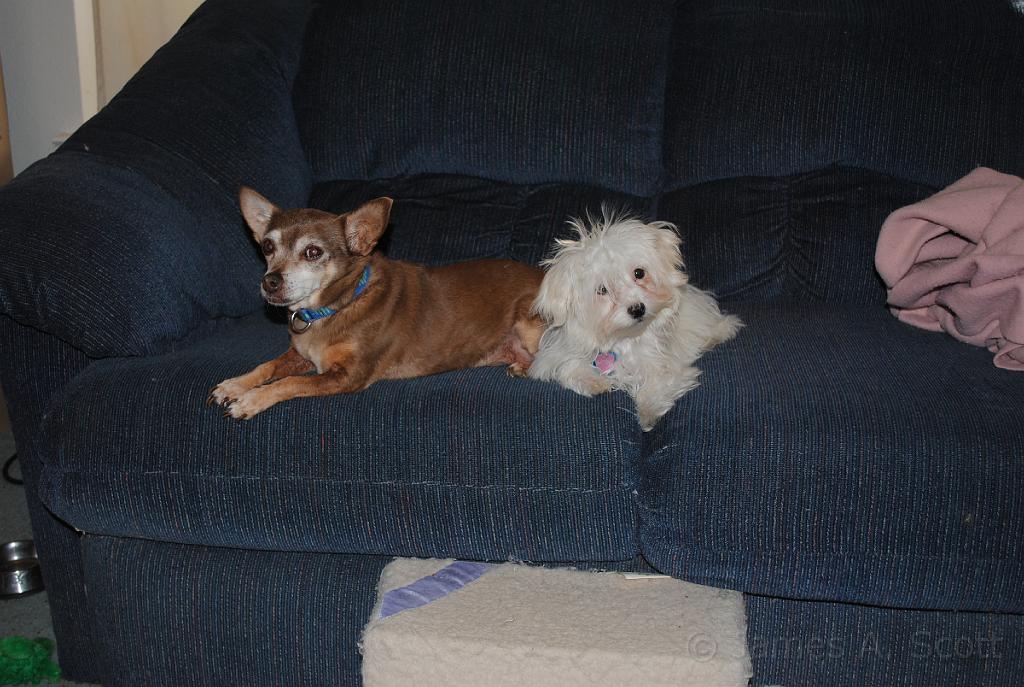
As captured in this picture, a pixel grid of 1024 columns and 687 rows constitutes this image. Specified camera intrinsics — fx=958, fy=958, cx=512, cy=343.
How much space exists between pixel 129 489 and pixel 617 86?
1840 mm

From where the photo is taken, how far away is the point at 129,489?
2092 millimetres

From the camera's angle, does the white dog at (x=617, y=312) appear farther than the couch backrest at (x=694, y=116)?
No

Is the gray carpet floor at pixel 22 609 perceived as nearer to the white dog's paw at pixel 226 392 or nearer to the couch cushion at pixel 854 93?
the white dog's paw at pixel 226 392

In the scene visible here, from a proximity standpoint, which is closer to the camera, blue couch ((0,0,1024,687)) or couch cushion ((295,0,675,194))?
blue couch ((0,0,1024,687))

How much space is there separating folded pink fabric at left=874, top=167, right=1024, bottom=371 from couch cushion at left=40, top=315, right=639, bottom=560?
0.94 meters

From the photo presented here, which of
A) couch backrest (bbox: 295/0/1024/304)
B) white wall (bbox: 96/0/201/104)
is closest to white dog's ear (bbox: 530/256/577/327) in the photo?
couch backrest (bbox: 295/0/1024/304)

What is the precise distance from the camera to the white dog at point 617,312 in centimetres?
230

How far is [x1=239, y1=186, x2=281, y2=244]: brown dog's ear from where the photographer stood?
239 cm

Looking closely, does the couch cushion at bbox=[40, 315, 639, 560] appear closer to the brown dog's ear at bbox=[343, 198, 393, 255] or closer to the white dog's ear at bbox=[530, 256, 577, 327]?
the white dog's ear at bbox=[530, 256, 577, 327]

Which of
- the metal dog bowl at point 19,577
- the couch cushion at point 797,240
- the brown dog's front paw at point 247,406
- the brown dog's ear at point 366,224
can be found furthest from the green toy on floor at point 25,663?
the couch cushion at point 797,240

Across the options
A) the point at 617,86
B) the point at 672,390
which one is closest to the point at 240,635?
the point at 672,390

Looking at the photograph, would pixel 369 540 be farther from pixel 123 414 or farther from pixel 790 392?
pixel 790 392

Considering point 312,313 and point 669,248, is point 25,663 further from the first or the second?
point 669,248

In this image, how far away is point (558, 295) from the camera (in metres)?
2.37
